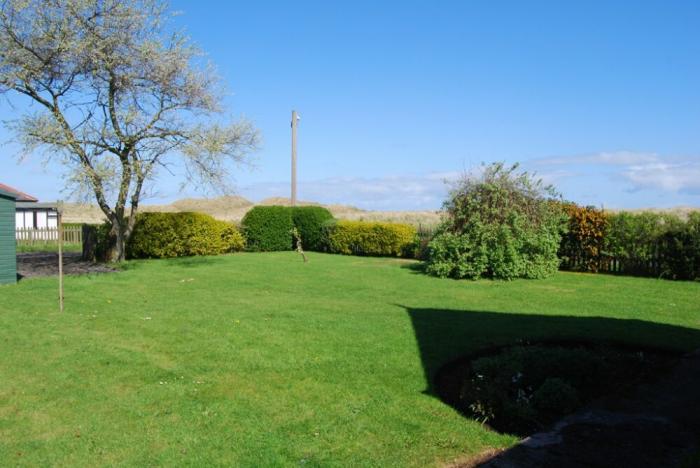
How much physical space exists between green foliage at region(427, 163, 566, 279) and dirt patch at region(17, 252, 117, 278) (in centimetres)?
1014

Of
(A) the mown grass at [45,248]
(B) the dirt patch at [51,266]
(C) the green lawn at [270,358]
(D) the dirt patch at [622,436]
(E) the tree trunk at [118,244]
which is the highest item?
(E) the tree trunk at [118,244]

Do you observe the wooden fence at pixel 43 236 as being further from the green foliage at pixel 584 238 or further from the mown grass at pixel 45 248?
the green foliage at pixel 584 238

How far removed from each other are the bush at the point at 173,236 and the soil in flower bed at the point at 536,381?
17.4m

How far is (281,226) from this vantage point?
26375mm

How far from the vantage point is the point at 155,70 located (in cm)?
1727

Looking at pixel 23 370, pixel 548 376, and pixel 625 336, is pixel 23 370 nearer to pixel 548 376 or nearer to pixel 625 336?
pixel 548 376

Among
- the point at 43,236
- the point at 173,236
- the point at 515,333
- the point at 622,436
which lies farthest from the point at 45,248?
the point at 622,436

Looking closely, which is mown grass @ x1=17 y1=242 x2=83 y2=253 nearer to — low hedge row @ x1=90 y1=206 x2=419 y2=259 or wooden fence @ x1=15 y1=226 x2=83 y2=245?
wooden fence @ x1=15 y1=226 x2=83 y2=245

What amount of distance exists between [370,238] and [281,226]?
16.2ft

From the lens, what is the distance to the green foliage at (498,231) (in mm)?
15125

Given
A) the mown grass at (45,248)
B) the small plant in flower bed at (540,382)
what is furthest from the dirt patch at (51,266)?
the small plant in flower bed at (540,382)

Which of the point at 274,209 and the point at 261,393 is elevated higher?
the point at 274,209

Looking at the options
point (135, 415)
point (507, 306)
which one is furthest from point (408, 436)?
point (507, 306)

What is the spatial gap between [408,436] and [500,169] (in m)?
12.4
